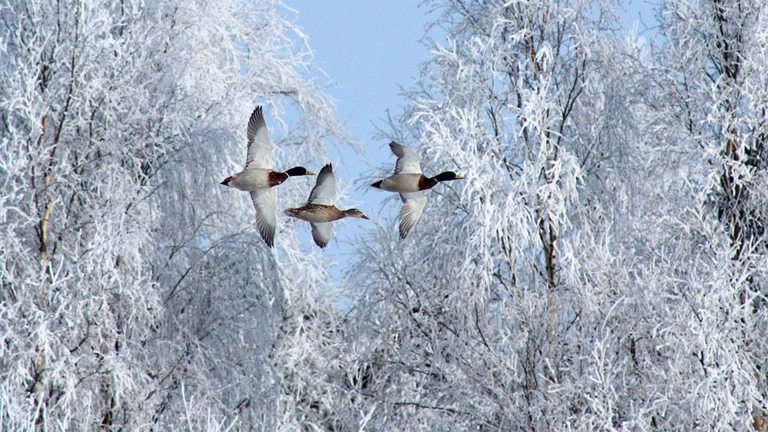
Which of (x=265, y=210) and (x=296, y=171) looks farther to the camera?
(x=265, y=210)

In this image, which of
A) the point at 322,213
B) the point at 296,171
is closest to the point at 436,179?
the point at 322,213

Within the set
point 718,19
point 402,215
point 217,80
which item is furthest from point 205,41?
point 718,19

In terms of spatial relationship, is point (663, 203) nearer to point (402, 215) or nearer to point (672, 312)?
point (672, 312)

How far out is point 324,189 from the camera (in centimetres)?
654

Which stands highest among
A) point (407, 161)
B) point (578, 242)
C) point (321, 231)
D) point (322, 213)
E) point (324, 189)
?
point (407, 161)

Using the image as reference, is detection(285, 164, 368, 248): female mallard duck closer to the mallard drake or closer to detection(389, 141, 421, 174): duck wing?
the mallard drake

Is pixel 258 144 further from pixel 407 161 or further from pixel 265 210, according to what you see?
pixel 407 161

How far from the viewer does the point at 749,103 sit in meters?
8.38

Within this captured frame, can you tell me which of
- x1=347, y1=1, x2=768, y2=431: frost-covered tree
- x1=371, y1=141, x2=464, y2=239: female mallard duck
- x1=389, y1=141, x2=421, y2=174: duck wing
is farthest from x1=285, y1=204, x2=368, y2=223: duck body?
x1=347, y1=1, x2=768, y2=431: frost-covered tree

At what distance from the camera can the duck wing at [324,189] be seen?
6.43 metres

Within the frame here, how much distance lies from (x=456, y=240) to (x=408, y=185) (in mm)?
2074

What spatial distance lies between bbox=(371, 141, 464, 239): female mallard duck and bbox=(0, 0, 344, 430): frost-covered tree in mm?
2327

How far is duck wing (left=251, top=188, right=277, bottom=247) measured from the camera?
6.17m

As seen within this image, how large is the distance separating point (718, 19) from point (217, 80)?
4892mm
